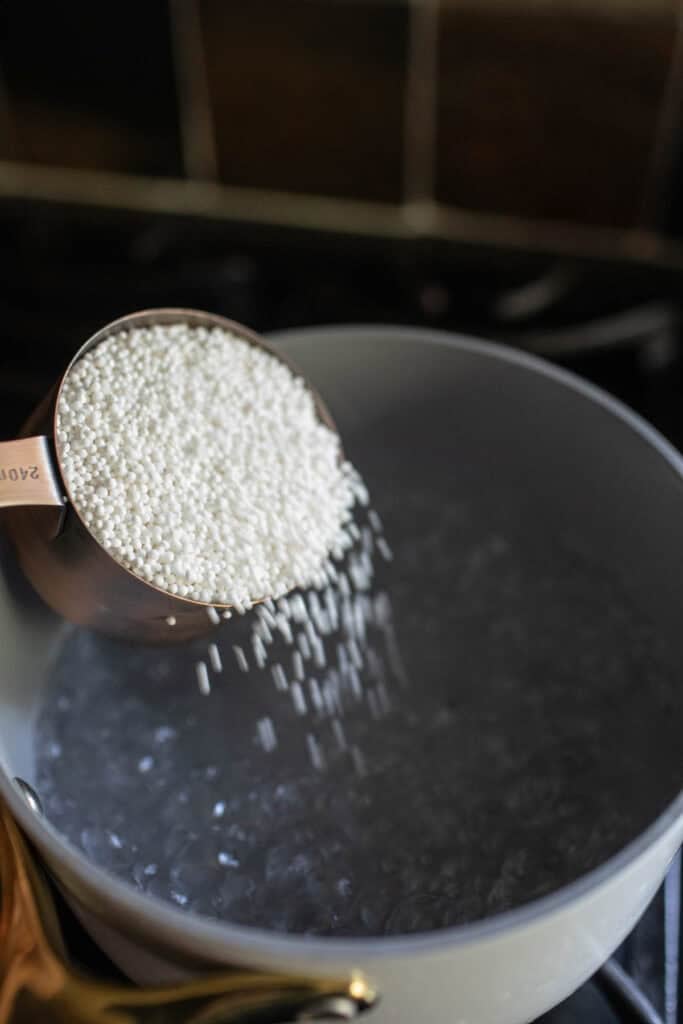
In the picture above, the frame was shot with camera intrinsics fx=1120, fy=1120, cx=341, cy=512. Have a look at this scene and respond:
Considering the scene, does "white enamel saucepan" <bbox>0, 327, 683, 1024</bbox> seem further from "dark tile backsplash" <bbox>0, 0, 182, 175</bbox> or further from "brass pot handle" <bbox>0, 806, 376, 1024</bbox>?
"dark tile backsplash" <bbox>0, 0, 182, 175</bbox>

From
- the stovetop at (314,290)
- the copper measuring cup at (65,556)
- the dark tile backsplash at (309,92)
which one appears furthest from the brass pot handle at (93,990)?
the dark tile backsplash at (309,92)

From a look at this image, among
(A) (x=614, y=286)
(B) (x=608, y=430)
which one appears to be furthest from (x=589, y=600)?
(A) (x=614, y=286)

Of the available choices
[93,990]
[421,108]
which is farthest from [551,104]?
[93,990]

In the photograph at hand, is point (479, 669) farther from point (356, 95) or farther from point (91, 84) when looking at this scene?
point (91, 84)

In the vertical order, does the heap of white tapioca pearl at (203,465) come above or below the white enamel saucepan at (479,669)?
above

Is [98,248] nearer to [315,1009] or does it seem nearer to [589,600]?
[589,600]

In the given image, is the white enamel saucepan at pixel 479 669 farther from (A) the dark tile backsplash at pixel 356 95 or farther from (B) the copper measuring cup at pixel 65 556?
(A) the dark tile backsplash at pixel 356 95

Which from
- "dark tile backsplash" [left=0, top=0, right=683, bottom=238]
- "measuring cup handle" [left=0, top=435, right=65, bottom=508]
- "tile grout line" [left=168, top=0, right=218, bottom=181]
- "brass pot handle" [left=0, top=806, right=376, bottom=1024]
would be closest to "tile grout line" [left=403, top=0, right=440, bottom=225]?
"dark tile backsplash" [left=0, top=0, right=683, bottom=238]
